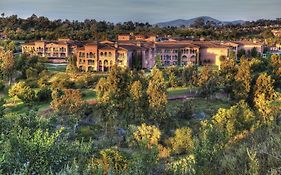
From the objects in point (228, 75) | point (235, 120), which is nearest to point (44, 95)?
point (228, 75)

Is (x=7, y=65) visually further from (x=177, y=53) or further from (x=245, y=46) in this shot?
(x=245, y=46)

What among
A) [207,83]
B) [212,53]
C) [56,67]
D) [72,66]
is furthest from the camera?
[212,53]

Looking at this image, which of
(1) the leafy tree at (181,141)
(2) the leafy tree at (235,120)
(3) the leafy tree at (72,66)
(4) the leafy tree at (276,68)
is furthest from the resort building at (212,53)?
(1) the leafy tree at (181,141)

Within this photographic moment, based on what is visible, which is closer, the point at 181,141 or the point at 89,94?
the point at 181,141

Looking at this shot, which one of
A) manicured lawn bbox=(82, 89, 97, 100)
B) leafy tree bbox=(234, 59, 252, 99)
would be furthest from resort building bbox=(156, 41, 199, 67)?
leafy tree bbox=(234, 59, 252, 99)

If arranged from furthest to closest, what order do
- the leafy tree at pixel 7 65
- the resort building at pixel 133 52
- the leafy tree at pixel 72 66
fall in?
1. the resort building at pixel 133 52
2. the leafy tree at pixel 72 66
3. the leafy tree at pixel 7 65

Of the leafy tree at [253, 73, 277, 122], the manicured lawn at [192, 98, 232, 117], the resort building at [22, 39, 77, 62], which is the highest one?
the resort building at [22, 39, 77, 62]

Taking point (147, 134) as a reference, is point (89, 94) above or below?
above

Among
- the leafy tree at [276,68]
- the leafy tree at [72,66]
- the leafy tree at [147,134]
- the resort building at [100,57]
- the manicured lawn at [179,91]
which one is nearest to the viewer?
the leafy tree at [147,134]

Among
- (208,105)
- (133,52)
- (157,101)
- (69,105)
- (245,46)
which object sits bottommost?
(208,105)

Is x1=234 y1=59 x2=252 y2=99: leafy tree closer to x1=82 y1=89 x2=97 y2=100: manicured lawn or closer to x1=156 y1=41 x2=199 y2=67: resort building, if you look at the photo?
x1=82 y1=89 x2=97 y2=100: manicured lawn

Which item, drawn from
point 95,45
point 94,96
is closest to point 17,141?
point 94,96

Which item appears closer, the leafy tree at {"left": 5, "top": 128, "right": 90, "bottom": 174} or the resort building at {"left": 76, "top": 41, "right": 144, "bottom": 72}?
the leafy tree at {"left": 5, "top": 128, "right": 90, "bottom": 174}

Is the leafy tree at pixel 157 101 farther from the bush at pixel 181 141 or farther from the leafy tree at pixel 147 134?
the leafy tree at pixel 147 134
